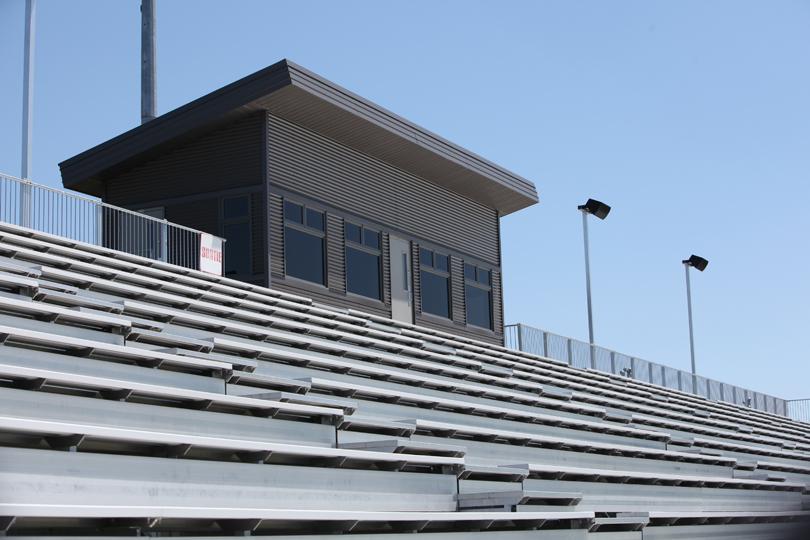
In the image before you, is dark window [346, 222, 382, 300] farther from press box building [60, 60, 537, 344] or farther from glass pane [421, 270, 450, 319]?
glass pane [421, 270, 450, 319]

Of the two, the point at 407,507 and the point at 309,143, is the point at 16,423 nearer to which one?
the point at 407,507

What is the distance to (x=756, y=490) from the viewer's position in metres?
12.7

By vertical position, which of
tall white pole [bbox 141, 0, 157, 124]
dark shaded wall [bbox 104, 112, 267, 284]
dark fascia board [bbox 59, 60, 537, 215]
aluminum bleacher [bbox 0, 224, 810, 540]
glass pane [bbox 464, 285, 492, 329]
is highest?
tall white pole [bbox 141, 0, 157, 124]

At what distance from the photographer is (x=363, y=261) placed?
1560 cm

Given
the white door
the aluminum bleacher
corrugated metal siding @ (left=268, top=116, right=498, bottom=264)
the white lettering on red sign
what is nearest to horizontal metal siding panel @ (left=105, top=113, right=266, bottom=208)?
corrugated metal siding @ (left=268, top=116, right=498, bottom=264)

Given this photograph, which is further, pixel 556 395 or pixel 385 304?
pixel 385 304

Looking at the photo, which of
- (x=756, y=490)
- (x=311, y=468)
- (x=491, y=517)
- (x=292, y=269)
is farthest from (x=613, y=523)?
→ (x=292, y=269)

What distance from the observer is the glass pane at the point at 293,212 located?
14391 mm

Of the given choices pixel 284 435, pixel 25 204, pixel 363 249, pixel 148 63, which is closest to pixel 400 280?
pixel 363 249

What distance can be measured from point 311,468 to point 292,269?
8.47m

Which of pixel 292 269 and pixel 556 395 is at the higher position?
pixel 292 269

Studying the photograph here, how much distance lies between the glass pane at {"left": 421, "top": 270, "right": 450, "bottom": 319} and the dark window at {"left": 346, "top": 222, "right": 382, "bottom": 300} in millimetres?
1169

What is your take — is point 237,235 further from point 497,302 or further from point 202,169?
point 497,302

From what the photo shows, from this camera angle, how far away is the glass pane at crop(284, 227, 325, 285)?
1432cm
